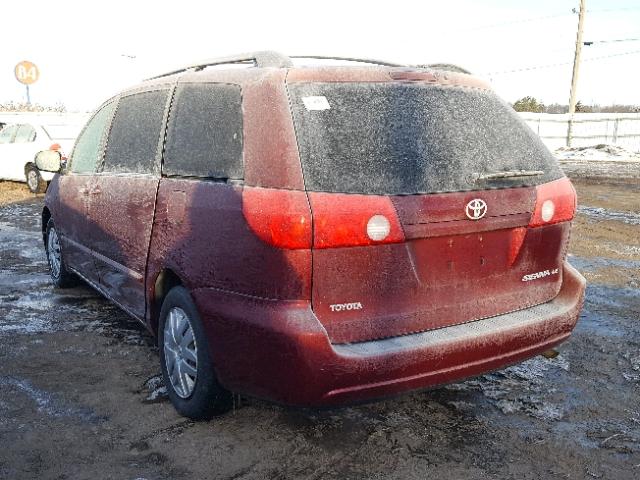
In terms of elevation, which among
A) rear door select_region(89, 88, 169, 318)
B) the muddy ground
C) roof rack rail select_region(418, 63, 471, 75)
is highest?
roof rack rail select_region(418, 63, 471, 75)

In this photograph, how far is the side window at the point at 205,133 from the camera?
9.38 feet

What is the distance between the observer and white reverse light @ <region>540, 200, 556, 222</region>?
2.95 metres

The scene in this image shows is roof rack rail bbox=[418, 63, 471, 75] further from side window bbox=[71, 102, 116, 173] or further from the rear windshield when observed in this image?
side window bbox=[71, 102, 116, 173]

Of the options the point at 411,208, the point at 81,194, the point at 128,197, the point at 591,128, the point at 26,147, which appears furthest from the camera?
the point at 591,128

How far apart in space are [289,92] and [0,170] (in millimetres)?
14037

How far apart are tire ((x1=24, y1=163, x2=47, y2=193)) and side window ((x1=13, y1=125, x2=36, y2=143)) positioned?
0.60 meters

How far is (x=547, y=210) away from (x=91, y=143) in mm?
3353

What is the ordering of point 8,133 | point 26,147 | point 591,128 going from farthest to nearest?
1. point 591,128
2. point 8,133
3. point 26,147

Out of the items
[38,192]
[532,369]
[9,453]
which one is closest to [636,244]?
[532,369]

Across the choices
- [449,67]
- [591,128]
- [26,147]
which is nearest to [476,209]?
[449,67]

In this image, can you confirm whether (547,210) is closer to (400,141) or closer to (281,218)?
(400,141)

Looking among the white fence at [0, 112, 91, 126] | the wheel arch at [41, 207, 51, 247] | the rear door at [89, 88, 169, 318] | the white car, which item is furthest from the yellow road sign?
the rear door at [89, 88, 169, 318]

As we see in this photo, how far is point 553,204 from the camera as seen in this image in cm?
300

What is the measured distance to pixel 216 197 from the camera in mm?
2801
